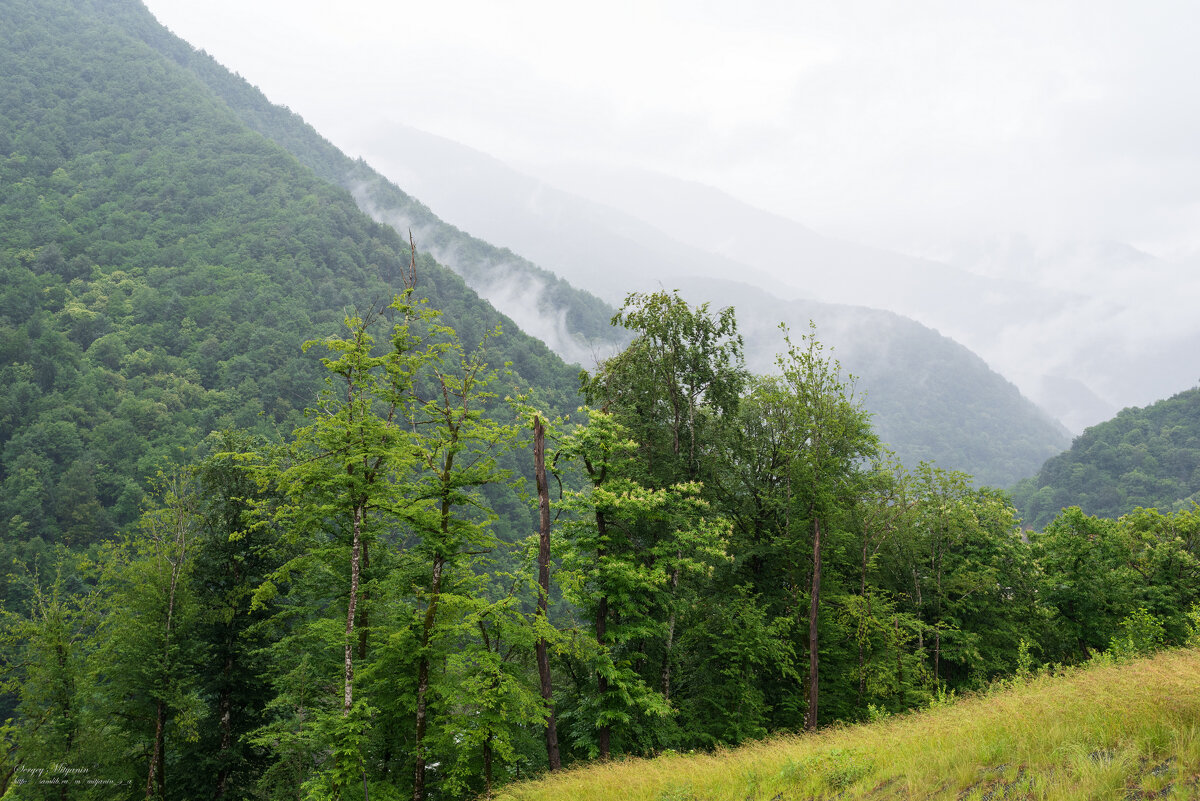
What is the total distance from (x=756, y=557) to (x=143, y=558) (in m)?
23.4

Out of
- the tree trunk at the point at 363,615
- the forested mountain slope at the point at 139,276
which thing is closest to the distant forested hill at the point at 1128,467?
the forested mountain slope at the point at 139,276

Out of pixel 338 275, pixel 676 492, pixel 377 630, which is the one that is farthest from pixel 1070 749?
pixel 338 275

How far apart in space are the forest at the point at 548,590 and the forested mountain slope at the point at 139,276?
57082mm

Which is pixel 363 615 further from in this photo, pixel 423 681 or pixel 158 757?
pixel 158 757

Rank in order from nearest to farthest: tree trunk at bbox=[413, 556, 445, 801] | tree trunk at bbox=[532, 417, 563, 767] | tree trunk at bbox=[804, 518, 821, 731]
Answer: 1. tree trunk at bbox=[413, 556, 445, 801]
2. tree trunk at bbox=[532, 417, 563, 767]
3. tree trunk at bbox=[804, 518, 821, 731]

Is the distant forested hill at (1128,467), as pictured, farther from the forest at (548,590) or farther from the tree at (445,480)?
the tree at (445,480)

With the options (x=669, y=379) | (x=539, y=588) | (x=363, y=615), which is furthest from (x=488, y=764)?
(x=669, y=379)

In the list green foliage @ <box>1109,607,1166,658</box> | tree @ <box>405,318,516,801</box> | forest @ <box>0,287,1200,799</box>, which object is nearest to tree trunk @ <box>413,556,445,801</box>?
tree @ <box>405,318,516,801</box>

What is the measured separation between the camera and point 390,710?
48.4 feet

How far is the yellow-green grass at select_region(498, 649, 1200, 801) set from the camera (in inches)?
247

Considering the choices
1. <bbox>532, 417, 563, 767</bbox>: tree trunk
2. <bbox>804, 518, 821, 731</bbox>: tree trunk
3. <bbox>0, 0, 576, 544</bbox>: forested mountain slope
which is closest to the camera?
<bbox>532, 417, 563, 767</bbox>: tree trunk

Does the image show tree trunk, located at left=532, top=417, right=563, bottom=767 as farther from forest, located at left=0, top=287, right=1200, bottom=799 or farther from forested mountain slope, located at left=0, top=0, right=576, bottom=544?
forested mountain slope, located at left=0, top=0, right=576, bottom=544

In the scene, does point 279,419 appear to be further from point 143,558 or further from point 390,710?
point 390,710

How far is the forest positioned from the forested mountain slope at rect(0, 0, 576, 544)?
57.1 metres
